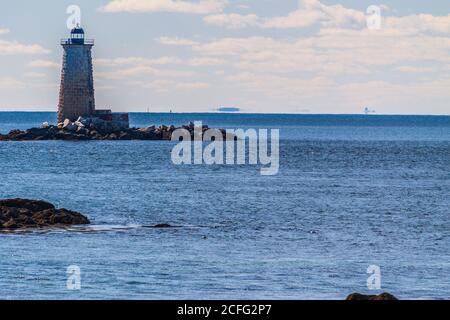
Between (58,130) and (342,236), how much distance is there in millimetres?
80508

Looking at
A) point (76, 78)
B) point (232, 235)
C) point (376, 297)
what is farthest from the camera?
point (76, 78)

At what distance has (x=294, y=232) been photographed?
131 feet

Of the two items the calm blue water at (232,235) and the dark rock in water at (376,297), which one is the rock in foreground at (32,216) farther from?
the dark rock in water at (376,297)

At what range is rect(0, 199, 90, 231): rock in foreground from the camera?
3822 cm

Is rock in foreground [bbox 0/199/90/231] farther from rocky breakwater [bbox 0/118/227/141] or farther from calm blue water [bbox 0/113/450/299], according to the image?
rocky breakwater [bbox 0/118/227/141]

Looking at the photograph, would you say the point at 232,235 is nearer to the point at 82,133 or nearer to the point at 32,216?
the point at 32,216

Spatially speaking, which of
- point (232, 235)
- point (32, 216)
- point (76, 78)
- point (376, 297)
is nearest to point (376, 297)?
point (376, 297)

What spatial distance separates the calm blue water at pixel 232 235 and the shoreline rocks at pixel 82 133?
34414 mm

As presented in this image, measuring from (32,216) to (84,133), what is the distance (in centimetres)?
7534

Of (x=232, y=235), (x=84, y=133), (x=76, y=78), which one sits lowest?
(x=232, y=235)

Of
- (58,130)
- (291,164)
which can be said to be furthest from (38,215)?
(58,130)

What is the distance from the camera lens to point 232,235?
38.6m

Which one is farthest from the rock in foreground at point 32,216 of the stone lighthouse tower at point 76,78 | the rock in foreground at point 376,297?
the stone lighthouse tower at point 76,78
